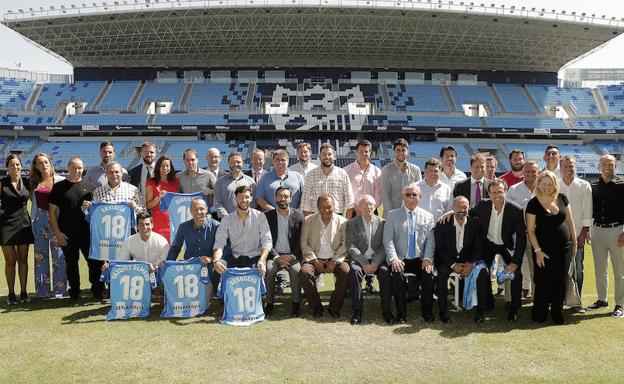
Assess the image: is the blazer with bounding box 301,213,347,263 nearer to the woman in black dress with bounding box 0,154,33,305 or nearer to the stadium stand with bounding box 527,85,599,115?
the woman in black dress with bounding box 0,154,33,305

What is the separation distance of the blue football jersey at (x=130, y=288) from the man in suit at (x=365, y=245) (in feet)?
9.16

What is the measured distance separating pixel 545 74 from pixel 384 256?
139ft

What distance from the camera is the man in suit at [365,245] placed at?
608cm

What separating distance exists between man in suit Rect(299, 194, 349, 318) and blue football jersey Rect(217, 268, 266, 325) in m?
0.67

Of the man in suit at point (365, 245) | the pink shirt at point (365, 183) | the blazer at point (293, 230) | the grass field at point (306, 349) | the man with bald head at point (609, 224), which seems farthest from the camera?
the pink shirt at point (365, 183)

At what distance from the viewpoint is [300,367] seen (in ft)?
15.0

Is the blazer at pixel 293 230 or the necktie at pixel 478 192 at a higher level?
the necktie at pixel 478 192

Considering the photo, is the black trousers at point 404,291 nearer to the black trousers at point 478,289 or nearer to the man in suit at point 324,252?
the black trousers at point 478,289

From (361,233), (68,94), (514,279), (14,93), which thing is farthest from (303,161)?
(14,93)

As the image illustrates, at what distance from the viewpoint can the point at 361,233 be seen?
6422mm

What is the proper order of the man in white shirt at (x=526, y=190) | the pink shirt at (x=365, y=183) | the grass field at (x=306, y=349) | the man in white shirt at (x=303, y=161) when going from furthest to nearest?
the man in white shirt at (x=303, y=161)
the pink shirt at (x=365, y=183)
the man in white shirt at (x=526, y=190)
the grass field at (x=306, y=349)

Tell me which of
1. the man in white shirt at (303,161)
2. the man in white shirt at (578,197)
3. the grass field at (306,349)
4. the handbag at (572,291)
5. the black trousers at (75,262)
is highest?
the man in white shirt at (303,161)

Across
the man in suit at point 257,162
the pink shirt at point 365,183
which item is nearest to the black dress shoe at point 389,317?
the pink shirt at point 365,183

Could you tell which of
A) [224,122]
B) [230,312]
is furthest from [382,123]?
[230,312]
